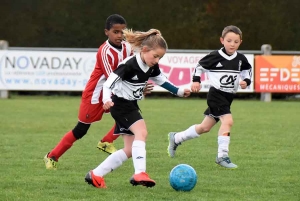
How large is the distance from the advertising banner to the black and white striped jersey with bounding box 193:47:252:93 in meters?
12.2

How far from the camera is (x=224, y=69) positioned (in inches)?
345

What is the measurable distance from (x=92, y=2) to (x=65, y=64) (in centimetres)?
499

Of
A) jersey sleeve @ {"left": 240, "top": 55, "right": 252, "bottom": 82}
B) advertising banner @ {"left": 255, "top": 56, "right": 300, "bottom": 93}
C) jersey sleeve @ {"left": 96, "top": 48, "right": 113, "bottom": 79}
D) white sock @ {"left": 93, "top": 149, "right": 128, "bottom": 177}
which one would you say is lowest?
advertising banner @ {"left": 255, "top": 56, "right": 300, "bottom": 93}

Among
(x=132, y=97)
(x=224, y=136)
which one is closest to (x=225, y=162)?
(x=224, y=136)

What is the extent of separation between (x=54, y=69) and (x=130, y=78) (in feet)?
46.1

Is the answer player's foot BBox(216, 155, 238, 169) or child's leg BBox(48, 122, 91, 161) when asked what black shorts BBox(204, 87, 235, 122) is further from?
child's leg BBox(48, 122, 91, 161)

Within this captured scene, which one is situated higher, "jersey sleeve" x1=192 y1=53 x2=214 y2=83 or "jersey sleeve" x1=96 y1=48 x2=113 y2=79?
"jersey sleeve" x1=96 y1=48 x2=113 y2=79

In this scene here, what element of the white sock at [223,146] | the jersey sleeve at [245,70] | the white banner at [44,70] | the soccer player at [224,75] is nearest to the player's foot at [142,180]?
the white sock at [223,146]

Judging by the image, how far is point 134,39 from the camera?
682cm

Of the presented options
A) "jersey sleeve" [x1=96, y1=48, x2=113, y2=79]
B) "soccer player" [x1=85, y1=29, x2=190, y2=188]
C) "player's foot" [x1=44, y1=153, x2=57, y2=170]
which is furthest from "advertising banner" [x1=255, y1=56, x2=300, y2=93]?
"soccer player" [x1=85, y1=29, x2=190, y2=188]

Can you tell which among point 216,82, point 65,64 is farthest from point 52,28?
point 216,82

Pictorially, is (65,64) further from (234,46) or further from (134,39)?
(134,39)

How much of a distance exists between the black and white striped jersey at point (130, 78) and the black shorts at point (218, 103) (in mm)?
1946

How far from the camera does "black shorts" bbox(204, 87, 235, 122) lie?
8.73 m
